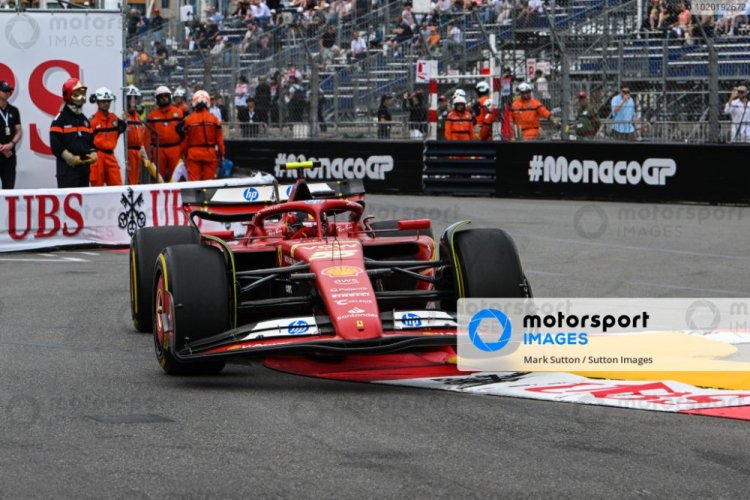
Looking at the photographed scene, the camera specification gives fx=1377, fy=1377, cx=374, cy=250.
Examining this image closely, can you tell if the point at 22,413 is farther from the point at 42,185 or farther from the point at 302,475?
the point at 42,185

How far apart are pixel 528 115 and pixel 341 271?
1435cm

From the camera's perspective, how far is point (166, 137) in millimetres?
19125

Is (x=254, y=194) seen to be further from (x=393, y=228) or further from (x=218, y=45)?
(x=218, y=45)

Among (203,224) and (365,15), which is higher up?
(365,15)

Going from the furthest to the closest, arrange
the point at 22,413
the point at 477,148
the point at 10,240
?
1. the point at 477,148
2. the point at 10,240
3. the point at 22,413

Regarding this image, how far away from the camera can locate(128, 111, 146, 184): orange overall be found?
18.7 metres

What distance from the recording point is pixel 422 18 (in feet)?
81.7

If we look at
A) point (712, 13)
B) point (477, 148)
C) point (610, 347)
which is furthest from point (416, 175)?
point (610, 347)

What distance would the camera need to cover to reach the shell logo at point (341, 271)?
7469mm

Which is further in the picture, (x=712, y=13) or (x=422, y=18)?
(x=422, y=18)

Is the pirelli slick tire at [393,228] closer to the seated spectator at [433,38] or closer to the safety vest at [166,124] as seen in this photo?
the safety vest at [166,124]

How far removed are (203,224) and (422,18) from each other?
10.3m

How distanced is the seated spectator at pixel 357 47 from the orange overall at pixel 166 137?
220 inches
